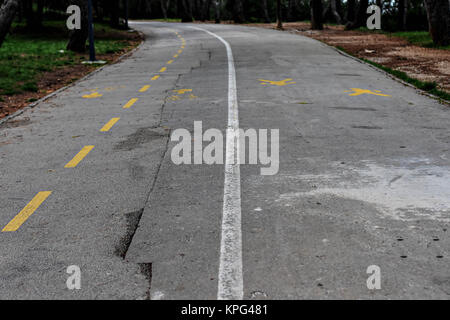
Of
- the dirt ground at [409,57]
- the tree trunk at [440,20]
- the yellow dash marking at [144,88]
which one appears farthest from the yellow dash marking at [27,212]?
the tree trunk at [440,20]

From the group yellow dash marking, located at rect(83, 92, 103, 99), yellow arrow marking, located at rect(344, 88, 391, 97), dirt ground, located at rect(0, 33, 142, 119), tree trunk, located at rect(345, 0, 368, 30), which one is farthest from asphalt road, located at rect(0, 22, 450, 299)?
tree trunk, located at rect(345, 0, 368, 30)

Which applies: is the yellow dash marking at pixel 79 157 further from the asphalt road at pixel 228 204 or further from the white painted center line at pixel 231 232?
the white painted center line at pixel 231 232

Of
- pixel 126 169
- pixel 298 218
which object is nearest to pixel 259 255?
pixel 298 218

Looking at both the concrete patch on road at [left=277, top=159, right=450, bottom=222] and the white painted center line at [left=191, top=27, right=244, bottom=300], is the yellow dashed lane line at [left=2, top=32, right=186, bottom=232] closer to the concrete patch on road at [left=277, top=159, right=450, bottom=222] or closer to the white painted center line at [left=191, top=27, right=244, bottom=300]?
the white painted center line at [left=191, top=27, right=244, bottom=300]

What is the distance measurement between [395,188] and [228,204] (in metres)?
1.80

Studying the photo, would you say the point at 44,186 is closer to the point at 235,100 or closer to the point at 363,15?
the point at 235,100

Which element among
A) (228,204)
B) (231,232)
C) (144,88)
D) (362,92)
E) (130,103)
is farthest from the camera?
(144,88)

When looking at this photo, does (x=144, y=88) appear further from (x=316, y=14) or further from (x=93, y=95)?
(x=316, y=14)

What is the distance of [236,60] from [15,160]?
42.8 ft

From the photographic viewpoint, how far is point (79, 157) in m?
7.70

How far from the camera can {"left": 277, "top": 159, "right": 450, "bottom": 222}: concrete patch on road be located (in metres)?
5.34

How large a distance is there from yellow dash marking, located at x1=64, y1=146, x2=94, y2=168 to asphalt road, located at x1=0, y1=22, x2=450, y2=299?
0.10 ft

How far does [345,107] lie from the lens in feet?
35.4

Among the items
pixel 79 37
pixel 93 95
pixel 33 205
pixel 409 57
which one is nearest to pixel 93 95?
pixel 93 95
